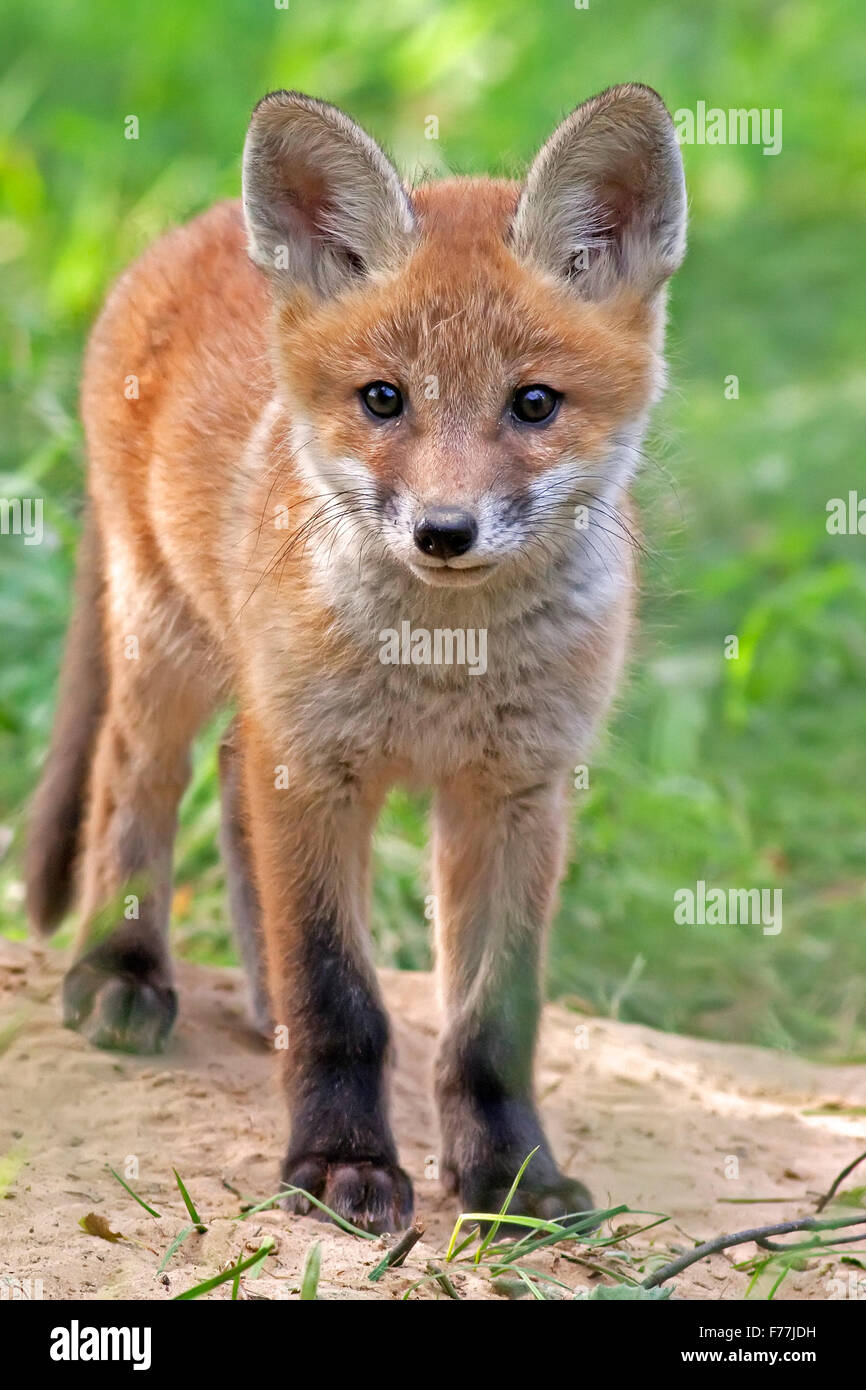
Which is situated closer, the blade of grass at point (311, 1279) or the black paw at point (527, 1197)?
the blade of grass at point (311, 1279)

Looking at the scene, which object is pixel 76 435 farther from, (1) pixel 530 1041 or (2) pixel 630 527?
(1) pixel 530 1041

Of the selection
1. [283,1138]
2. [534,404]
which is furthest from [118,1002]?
[534,404]

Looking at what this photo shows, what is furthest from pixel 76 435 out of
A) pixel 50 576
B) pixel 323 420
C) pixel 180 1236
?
pixel 180 1236

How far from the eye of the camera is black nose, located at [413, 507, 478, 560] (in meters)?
3.46

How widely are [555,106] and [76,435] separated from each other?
5.33 meters

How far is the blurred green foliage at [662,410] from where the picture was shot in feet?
20.6

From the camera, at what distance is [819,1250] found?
4.01 m

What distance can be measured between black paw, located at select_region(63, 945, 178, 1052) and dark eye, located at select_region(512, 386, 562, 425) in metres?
2.12

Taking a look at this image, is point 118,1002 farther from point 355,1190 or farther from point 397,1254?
point 397,1254

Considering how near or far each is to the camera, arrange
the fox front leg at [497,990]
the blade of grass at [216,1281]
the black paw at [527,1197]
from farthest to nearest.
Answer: the fox front leg at [497,990] < the black paw at [527,1197] < the blade of grass at [216,1281]

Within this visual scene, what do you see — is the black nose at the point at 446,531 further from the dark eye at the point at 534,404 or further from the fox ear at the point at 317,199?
the fox ear at the point at 317,199

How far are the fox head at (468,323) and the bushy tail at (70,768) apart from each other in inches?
65.8

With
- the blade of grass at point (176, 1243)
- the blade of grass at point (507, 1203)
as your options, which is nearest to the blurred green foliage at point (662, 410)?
the blade of grass at point (507, 1203)

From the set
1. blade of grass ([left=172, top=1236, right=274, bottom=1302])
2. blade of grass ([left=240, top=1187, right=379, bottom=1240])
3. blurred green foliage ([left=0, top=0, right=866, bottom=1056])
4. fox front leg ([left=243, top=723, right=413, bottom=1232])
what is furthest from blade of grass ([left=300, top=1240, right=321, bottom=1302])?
blurred green foliage ([left=0, top=0, right=866, bottom=1056])
